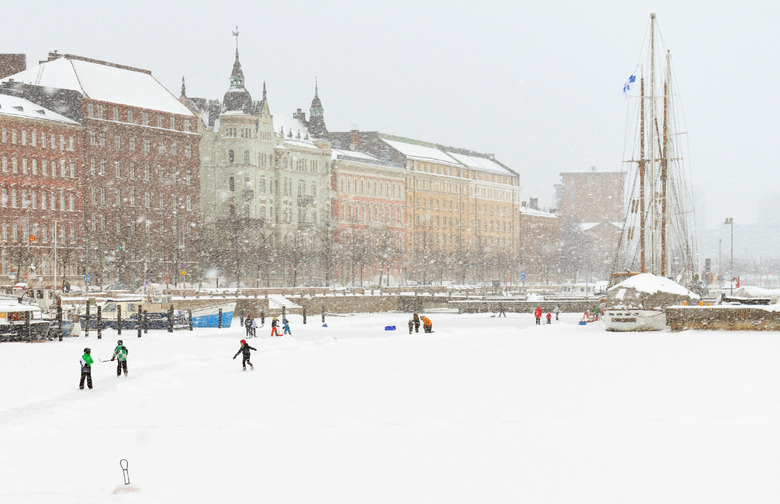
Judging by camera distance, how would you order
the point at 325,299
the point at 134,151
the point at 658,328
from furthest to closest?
the point at 134,151 → the point at 325,299 → the point at 658,328

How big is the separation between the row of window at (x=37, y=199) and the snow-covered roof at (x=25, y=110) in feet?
18.5

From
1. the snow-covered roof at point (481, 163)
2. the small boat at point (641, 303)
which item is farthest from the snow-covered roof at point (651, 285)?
the snow-covered roof at point (481, 163)

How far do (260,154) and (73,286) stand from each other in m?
33.6

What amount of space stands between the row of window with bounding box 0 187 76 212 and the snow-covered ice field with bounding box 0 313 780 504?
5479cm

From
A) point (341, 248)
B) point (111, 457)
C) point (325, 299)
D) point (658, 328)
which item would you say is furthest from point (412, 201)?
point (111, 457)

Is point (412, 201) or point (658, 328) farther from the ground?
point (412, 201)

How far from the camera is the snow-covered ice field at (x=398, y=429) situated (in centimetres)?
1689

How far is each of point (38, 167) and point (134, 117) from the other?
12245 millimetres

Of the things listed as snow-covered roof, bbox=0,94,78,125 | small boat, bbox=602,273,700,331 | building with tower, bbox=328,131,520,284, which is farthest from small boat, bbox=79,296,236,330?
building with tower, bbox=328,131,520,284

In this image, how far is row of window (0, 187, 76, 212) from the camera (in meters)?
88.8

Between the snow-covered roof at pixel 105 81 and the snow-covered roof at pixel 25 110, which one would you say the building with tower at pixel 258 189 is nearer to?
the snow-covered roof at pixel 105 81

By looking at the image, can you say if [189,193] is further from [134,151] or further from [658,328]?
[658,328]

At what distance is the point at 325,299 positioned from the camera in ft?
281

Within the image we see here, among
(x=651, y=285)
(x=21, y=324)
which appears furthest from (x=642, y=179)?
(x=21, y=324)
